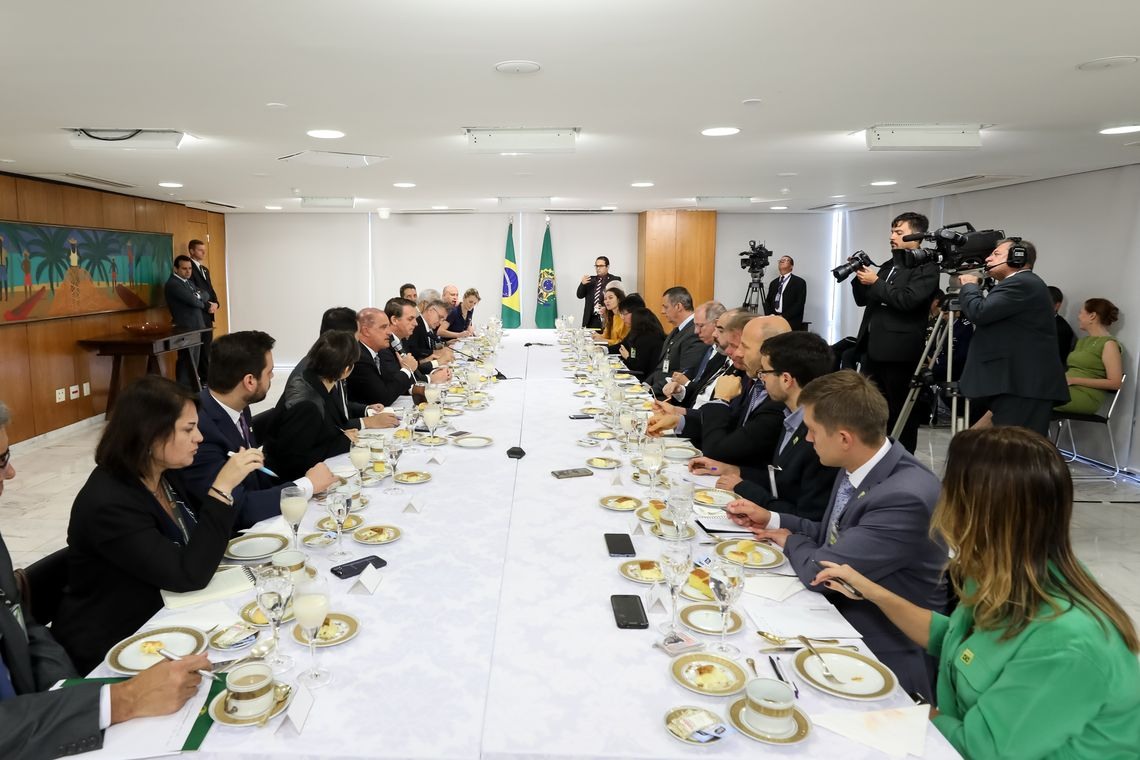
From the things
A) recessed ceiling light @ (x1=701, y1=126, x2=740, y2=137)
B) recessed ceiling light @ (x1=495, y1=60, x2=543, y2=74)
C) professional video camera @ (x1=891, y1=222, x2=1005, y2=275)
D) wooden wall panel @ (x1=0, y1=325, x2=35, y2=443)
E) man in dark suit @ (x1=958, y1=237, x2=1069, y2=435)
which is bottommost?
wooden wall panel @ (x1=0, y1=325, x2=35, y2=443)

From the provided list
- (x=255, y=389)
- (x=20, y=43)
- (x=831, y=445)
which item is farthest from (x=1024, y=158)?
(x=20, y=43)

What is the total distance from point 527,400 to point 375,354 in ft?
3.72

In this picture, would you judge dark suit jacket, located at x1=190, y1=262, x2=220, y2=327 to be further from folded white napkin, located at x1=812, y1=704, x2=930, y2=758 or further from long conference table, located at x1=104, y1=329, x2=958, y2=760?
folded white napkin, located at x1=812, y1=704, x2=930, y2=758

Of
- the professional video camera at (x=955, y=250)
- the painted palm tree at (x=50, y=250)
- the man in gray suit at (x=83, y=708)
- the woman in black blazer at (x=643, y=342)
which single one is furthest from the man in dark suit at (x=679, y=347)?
the painted palm tree at (x=50, y=250)

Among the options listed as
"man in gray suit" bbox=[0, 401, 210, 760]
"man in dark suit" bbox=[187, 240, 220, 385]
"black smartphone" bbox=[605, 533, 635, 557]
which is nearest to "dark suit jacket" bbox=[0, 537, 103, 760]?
"man in gray suit" bbox=[0, 401, 210, 760]

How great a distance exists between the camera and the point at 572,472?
2910 millimetres

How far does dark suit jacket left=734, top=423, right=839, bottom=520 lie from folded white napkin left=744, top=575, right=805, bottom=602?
0.60 meters

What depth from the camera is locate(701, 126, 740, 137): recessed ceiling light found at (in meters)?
4.35

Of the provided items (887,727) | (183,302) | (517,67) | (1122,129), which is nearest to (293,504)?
(887,727)

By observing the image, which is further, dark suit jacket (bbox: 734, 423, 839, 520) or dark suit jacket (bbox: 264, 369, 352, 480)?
dark suit jacket (bbox: 264, 369, 352, 480)

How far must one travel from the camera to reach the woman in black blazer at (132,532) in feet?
5.87

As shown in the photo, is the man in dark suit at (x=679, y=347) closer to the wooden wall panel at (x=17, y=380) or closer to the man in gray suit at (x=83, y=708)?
the man in gray suit at (x=83, y=708)

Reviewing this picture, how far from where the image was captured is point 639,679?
1.47 meters

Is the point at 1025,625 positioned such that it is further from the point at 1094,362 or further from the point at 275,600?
the point at 1094,362
